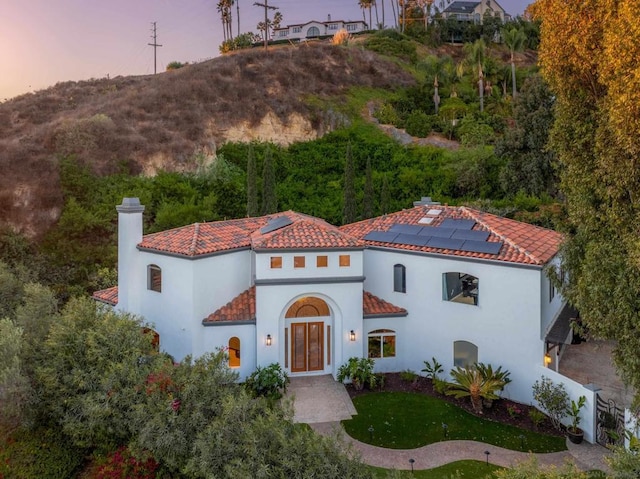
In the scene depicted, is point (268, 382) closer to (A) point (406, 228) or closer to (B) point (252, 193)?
(A) point (406, 228)

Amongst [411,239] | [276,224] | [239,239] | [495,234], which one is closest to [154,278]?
[239,239]

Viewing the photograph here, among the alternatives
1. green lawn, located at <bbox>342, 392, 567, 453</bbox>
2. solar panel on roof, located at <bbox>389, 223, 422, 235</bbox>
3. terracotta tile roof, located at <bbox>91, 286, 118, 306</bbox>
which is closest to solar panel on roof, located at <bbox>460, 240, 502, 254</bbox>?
solar panel on roof, located at <bbox>389, 223, 422, 235</bbox>

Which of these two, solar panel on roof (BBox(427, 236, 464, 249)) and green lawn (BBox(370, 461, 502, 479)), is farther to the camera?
solar panel on roof (BBox(427, 236, 464, 249))

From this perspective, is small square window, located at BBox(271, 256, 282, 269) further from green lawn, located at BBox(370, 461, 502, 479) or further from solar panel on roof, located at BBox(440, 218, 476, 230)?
green lawn, located at BBox(370, 461, 502, 479)

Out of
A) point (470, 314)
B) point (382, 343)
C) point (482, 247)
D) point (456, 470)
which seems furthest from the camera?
point (382, 343)

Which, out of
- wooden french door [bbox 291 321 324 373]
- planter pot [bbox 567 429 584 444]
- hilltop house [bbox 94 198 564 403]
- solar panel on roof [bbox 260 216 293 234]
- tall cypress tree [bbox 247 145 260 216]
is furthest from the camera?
tall cypress tree [bbox 247 145 260 216]

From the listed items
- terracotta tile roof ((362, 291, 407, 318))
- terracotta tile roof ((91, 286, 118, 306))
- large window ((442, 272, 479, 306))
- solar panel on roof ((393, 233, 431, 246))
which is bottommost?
terracotta tile roof ((362, 291, 407, 318))
